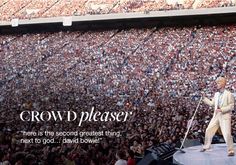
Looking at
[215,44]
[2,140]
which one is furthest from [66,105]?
[215,44]

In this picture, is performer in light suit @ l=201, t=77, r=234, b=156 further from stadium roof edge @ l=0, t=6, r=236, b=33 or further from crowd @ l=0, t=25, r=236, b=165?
stadium roof edge @ l=0, t=6, r=236, b=33

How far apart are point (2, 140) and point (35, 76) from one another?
2286 mm

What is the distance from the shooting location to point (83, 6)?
38.9ft

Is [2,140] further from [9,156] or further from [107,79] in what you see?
[107,79]

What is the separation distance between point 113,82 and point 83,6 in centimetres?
326

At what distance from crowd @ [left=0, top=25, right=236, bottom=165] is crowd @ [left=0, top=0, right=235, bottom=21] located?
0.49 m

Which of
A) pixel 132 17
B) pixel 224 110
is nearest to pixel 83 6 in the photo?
pixel 132 17

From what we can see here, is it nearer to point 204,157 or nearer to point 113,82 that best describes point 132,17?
point 113,82

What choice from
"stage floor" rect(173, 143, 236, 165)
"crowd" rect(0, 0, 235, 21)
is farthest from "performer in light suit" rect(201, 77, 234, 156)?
"crowd" rect(0, 0, 235, 21)

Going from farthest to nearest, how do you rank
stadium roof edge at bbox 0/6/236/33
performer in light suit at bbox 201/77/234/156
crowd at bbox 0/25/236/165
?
stadium roof edge at bbox 0/6/236/33 < crowd at bbox 0/25/236/165 < performer in light suit at bbox 201/77/234/156

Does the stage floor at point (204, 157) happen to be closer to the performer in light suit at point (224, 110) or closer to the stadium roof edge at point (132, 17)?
the performer in light suit at point (224, 110)

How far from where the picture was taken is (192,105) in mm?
8219

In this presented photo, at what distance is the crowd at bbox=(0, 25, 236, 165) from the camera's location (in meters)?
7.39

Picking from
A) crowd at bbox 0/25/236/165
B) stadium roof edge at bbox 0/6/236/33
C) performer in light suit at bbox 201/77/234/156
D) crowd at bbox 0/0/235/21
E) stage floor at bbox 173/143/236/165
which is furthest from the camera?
stadium roof edge at bbox 0/6/236/33
